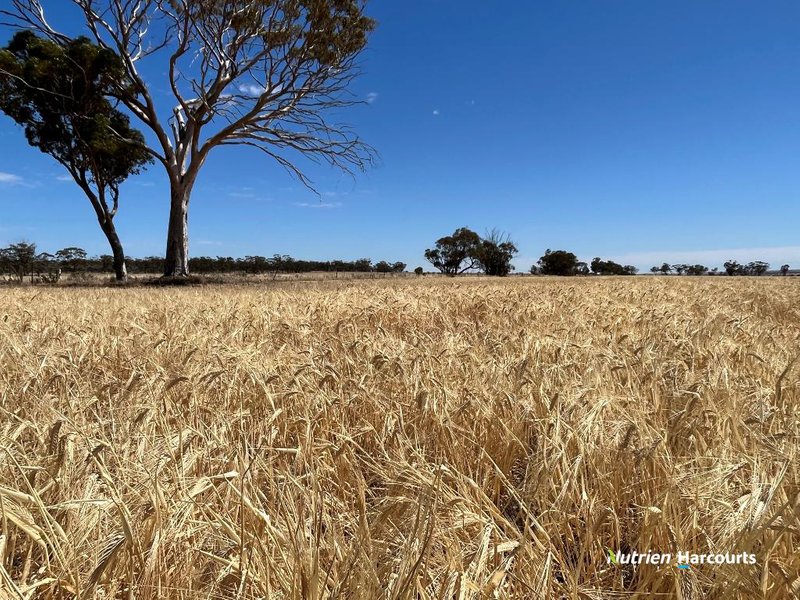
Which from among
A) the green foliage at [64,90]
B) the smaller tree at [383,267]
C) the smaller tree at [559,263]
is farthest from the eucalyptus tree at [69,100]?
the smaller tree at [559,263]

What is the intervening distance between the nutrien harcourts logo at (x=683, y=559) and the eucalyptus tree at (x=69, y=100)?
18763mm

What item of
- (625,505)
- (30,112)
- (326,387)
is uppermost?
(30,112)

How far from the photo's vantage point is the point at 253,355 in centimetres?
239

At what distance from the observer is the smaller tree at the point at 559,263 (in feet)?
214

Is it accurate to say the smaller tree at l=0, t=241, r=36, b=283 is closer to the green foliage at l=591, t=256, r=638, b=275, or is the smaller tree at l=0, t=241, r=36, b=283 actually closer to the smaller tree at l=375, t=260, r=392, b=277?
the smaller tree at l=375, t=260, r=392, b=277

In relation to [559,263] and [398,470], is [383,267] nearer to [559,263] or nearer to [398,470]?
[559,263]

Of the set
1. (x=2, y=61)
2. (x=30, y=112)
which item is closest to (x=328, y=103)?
(x=2, y=61)

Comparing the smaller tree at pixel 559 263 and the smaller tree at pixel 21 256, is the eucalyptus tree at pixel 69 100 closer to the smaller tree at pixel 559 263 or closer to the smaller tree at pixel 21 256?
the smaller tree at pixel 21 256

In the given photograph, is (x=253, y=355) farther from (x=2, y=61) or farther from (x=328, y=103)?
(x=2, y=61)

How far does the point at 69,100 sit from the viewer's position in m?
16.2

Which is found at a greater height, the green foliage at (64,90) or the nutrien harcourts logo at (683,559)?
→ the green foliage at (64,90)

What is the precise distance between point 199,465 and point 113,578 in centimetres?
51

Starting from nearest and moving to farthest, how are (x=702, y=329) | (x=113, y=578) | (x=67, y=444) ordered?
(x=113, y=578)
(x=67, y=444)
(x=702, y=329)

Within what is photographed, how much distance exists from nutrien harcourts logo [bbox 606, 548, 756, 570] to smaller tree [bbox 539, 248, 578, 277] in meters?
68.1
